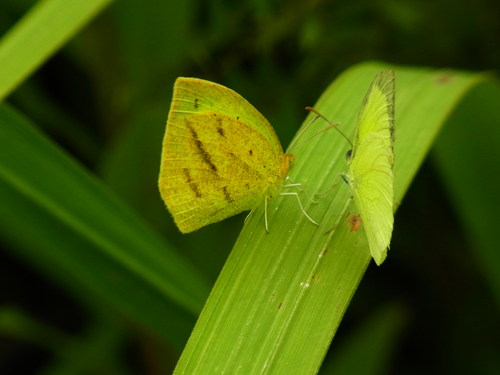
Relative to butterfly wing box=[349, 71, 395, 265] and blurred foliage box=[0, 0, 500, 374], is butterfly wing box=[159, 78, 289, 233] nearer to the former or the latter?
butterfly wing box=[349, 71, 395, 265]

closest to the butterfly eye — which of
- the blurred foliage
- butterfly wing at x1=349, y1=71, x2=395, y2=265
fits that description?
butterfly wing at x1=349, y1=71, x2=395, y2=265

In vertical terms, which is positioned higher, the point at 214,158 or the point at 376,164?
the point at 376,164

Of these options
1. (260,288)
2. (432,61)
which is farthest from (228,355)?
(432,61)

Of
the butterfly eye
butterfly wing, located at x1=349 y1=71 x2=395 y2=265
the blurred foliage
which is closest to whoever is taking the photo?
butterfly wing, located at x1=349 y1=71 x2=395 y2=265

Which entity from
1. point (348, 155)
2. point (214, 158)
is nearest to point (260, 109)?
point (214, 158)

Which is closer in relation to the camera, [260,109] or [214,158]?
[214,158]

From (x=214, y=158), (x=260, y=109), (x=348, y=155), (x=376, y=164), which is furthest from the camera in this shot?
(x=260, y=109)

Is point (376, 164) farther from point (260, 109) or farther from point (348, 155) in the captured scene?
point (260, 109)
